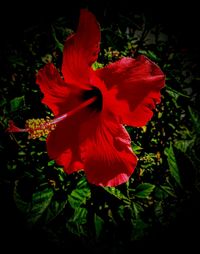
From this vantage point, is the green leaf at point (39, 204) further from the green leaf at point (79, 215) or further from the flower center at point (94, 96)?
the flower center at point (94, 96)

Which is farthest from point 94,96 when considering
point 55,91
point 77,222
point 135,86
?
point 77,222

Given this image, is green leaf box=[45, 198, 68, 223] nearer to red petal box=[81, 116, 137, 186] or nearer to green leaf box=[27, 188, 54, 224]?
green leaf box=[27, 188, 54, 224]

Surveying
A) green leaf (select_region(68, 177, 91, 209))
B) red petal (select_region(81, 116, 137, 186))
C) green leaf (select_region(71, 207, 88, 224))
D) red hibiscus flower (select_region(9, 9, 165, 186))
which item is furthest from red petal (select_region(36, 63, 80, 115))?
green leaf (select_region(71, 207, 88, 224))

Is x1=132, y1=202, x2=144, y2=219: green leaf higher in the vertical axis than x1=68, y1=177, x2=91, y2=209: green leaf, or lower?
lower

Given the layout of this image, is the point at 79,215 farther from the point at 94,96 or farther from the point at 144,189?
the point at 94,96

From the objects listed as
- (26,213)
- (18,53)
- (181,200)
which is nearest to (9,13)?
(18,53)

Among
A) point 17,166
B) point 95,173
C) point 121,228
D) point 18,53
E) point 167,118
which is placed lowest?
point 121,228

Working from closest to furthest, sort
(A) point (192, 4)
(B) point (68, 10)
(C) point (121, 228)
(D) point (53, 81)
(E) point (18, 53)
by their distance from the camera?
(D) point (53, 81) → (C) point (121, 228) → (E) point (18, 53) → (B) point (68, 10) → (A) point (192, 4)

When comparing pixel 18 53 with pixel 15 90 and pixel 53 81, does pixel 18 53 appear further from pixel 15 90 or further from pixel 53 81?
pixel 53 81
